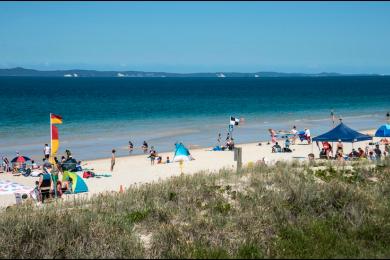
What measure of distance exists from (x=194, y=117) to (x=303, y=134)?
2123 cm

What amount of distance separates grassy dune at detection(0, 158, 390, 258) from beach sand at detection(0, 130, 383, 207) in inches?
256

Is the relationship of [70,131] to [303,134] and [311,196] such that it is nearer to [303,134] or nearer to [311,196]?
[303,134]

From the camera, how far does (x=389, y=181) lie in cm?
Result: 976

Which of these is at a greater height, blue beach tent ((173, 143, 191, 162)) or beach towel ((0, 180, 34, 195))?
blue beach tent ((173, 143, 191, 162))

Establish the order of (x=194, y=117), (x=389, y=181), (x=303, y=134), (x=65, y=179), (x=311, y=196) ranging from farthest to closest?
(x=194, y=117), (x=303, y=134), (x=65, y=179), (x=389, y=181), (x=311, y=196)

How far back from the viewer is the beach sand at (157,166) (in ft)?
57.5

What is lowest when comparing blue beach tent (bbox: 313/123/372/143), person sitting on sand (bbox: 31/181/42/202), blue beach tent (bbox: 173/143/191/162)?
person sitting on sand (bbox: 31/181/42/202)

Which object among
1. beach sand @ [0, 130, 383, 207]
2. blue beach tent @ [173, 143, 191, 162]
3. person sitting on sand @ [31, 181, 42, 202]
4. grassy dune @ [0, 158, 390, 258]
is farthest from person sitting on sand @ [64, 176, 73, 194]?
blue beach tent @ [173, 143, 191, 162]

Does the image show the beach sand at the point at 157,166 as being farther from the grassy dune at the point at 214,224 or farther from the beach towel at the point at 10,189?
the grassy dune at the point at 214,224

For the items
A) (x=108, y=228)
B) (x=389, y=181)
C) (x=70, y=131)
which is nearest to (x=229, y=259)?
(x=108, y=228)

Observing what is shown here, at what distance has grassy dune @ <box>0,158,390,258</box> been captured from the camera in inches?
251

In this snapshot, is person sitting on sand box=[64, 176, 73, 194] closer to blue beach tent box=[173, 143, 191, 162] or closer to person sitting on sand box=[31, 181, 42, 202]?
person sitting on sand box=[31, 181, 42, 202]

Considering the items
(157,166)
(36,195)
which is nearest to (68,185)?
(36,195)

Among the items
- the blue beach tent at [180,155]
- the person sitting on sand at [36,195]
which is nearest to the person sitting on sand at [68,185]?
the person sitting on sand at [36,195]
